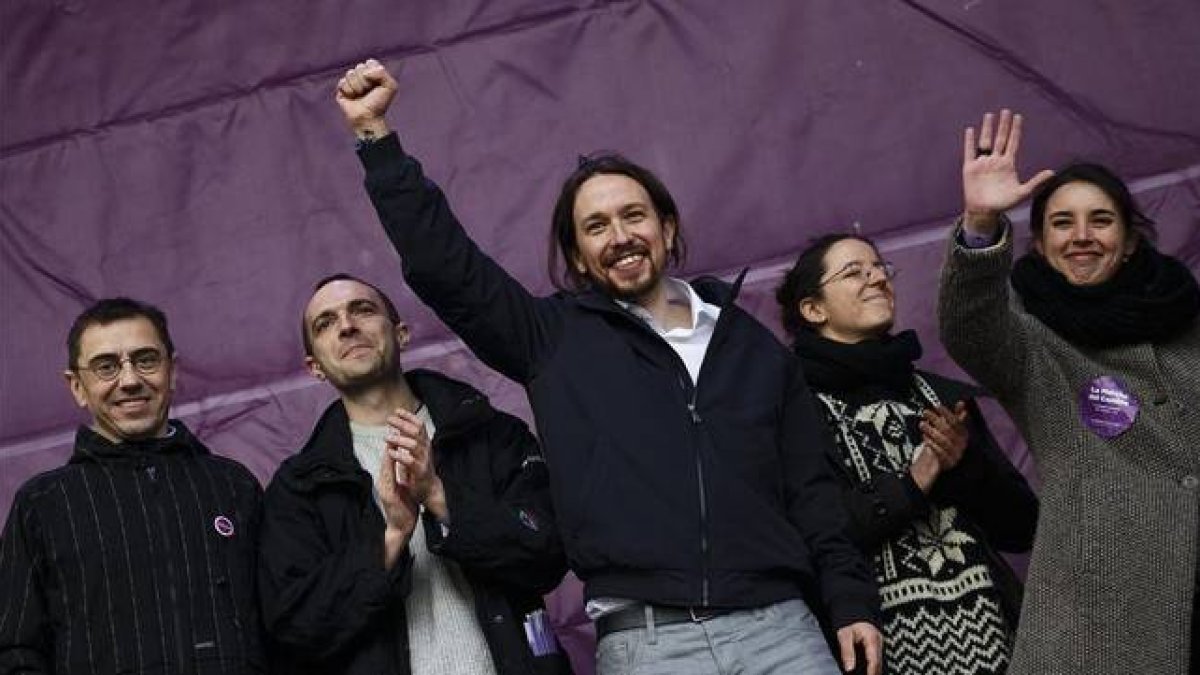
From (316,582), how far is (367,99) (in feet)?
2.43

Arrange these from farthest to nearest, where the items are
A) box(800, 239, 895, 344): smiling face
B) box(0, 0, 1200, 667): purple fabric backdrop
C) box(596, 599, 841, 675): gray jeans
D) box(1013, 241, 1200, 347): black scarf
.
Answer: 1. box(0, 0, 1200, 667): purple fabric backdrop
2. box(800, 239, 895, 344): smiling face
3. box(1013, 241, 1200, 347): black scarf
4. box(596, 599, 841, 675): gray jeans

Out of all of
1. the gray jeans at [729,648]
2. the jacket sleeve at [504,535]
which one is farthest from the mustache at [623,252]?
the gray jeans at [729,648]

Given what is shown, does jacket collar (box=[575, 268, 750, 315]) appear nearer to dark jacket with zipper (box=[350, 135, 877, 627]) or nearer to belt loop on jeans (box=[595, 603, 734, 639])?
dark jacket with zipper (box=[350, 135, 877, 627])

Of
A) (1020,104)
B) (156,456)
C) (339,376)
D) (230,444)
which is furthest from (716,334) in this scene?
(230,444)

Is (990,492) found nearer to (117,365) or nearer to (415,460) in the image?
(415,460)

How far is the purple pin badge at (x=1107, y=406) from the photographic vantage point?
3.03 meters

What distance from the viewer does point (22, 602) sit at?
297cm

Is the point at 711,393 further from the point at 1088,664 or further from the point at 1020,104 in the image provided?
the point at 1020,104

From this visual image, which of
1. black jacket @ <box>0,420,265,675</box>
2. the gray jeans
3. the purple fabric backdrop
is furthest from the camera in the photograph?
the purple fabric backdrop

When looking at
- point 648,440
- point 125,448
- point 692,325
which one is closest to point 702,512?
point 648,440

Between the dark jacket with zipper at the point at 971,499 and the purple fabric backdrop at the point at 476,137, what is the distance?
0.56 m

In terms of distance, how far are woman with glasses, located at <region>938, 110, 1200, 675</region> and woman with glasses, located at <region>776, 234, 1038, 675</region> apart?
0.11 m

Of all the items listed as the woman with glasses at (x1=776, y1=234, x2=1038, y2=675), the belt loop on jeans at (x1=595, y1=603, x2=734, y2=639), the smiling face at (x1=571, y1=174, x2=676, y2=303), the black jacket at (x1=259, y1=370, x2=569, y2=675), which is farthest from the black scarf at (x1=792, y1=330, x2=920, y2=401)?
the belt loop on jeans at (x1=595, y1=603, x2=734, y2=639)

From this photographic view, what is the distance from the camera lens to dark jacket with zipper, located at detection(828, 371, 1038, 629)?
10.2 ft
